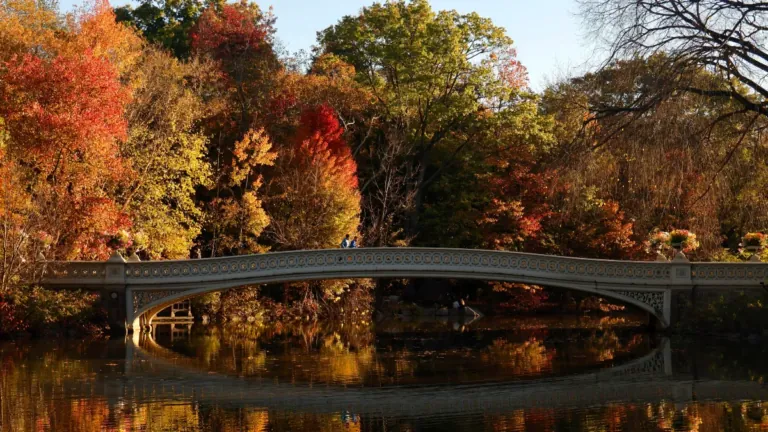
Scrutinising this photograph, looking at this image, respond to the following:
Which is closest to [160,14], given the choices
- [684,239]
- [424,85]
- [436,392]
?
[424,85]

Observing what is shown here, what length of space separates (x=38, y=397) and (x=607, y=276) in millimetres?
15659

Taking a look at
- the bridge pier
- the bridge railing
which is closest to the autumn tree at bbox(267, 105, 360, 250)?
the bridge railing

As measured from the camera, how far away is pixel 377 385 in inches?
802

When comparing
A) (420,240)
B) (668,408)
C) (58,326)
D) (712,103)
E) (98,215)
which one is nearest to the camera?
(668,408)

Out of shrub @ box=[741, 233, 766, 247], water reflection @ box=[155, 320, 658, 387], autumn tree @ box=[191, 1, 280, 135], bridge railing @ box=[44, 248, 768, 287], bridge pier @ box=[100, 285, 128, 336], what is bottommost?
water reflection @ box=[155, 320, 658, 387]

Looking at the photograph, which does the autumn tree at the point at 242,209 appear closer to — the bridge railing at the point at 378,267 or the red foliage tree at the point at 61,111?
the red foliage tree at the point at 61,111

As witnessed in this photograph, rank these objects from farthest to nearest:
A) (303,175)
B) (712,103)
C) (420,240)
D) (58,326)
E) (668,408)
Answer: (420,240), (303,175), (58,326), (712,103), (668,408)

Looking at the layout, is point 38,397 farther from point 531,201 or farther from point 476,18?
point 476,18

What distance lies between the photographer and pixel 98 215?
3016 centimetres

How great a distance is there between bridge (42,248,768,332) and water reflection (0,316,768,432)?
4.06 ft

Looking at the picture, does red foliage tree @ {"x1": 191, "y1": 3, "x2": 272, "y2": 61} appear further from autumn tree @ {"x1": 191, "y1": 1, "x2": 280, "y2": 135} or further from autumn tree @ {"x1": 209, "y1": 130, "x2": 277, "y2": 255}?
autumn tree @ {"x1": 209, "y1": 130, "x2": 277, "y2": 255}

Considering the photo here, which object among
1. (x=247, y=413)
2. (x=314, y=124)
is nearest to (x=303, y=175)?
(x=314, y=124)

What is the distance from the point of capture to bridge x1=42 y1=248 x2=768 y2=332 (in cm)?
2912

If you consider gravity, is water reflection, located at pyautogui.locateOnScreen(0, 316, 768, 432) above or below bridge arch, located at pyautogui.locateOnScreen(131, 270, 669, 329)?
below
